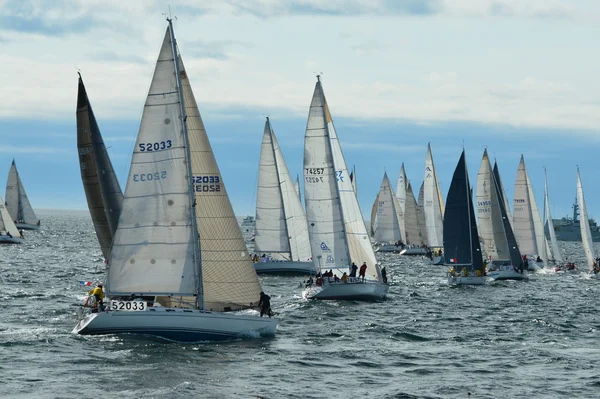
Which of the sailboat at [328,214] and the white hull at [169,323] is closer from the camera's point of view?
the white hull at [169,323]

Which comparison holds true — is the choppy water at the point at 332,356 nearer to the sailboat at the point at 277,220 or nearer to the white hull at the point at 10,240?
the sailboat at the point at 277,220

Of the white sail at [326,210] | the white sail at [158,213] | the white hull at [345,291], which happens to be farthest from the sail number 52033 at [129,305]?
the white sail at [326,210]

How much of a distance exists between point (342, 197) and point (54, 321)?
18.3 metres

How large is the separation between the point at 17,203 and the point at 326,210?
327 ft

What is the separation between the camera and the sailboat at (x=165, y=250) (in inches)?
1191

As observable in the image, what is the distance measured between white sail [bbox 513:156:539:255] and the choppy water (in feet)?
96.4

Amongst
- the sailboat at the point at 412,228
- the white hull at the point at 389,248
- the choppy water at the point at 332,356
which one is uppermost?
the sailboat at the point at 412,228

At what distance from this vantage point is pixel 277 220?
210 feet

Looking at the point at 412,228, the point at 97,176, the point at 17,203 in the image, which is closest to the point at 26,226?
the point at 17,203

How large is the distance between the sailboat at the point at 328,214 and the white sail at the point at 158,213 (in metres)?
17.2

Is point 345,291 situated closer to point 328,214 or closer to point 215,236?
point 328,214

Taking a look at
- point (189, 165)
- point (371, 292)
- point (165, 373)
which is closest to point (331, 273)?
point (371, 292)

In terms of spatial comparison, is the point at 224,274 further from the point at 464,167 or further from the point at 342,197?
the point at 464,167

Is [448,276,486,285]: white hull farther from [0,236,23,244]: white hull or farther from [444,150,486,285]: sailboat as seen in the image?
[0,236,23,244]: white hull
